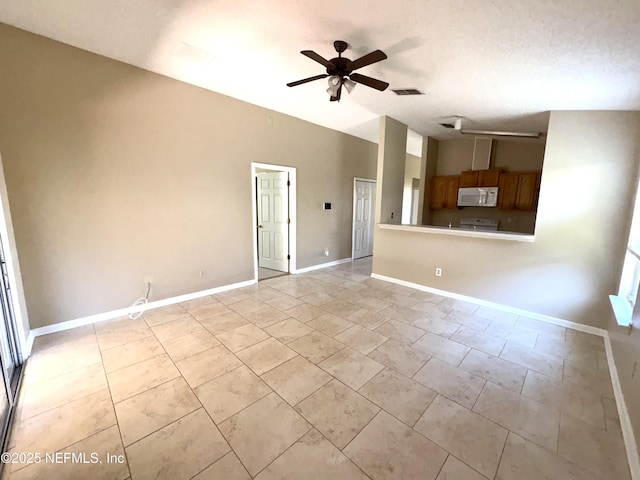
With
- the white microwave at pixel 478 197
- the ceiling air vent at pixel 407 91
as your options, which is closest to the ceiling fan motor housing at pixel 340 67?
the ceiling air vent at pixel 407 91

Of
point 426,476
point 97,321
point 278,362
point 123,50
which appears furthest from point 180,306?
point 426,476

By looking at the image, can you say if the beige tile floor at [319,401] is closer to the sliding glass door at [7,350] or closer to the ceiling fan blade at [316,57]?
the sliding glass door at [7,350]

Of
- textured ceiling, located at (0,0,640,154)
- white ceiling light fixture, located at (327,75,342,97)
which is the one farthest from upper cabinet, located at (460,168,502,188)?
white ceiling light fixture, located at (327,75,342,97)

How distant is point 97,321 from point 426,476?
11.8 ft

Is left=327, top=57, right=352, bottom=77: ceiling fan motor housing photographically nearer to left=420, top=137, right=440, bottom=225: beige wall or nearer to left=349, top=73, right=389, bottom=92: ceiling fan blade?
left=349, top=73, right=389, bottom=92: ceiling fan blade

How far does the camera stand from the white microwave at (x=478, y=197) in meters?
5.44

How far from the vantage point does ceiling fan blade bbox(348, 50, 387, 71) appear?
2020mm

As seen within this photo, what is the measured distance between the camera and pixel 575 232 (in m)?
3.15

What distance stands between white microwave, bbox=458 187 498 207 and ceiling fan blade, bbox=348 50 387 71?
14.8 feet

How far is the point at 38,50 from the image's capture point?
2482mm

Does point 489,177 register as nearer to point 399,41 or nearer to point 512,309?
point 512,309

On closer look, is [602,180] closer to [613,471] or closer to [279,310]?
[613,471]

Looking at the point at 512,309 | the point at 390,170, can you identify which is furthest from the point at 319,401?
the point at 390,170

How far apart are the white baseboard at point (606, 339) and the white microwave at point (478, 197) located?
8.59 ft
